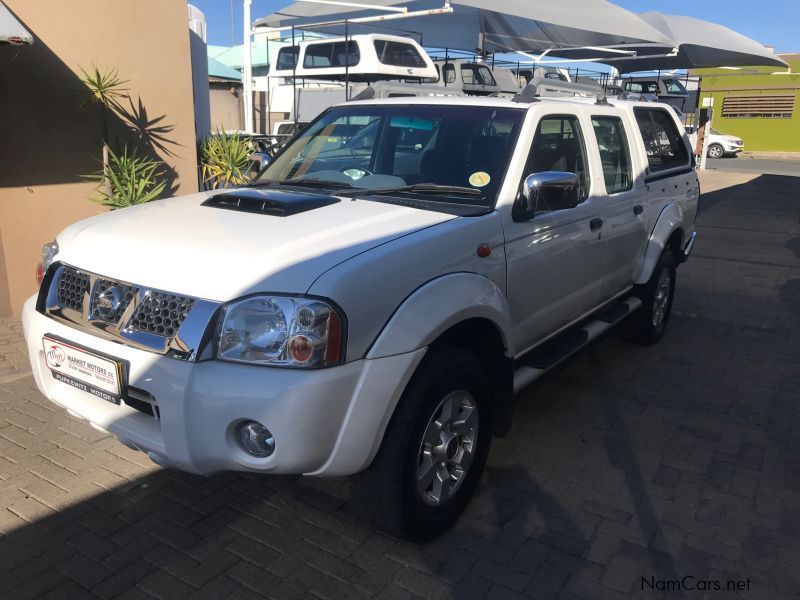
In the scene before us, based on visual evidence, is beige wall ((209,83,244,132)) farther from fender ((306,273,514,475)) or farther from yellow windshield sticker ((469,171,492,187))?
fender ((306,273,514,475))

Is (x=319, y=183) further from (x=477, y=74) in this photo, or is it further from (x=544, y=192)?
(x=477, y=74)

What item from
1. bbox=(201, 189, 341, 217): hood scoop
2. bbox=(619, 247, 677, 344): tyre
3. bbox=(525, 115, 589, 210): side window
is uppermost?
bbox=(525, 115, 589, 210): side window

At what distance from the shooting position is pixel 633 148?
4914 millimetres

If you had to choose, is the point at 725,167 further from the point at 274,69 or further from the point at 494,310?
the point at 494,310

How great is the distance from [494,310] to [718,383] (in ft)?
8.99

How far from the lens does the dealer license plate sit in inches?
103

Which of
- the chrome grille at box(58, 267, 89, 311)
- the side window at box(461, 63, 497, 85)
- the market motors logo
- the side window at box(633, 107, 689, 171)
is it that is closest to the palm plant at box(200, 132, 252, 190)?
the side window at box(633, 107, 689, 171)

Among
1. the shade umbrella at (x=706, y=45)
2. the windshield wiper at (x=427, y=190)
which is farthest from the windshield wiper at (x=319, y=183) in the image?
the shade umbrella at (x=706, y=45)

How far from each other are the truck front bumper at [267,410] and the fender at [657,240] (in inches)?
124

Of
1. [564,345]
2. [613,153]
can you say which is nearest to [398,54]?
[613,153]

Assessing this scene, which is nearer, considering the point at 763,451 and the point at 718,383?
the point at 763,451

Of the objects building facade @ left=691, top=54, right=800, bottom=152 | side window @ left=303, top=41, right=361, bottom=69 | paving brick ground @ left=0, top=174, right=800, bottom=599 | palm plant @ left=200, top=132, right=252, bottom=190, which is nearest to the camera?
paving brick ground @ left=0, top=174, right=800, bottom=599

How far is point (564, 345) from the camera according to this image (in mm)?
4090

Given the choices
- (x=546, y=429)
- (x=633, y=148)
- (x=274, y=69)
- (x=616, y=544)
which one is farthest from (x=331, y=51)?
(x=616, y=544)
